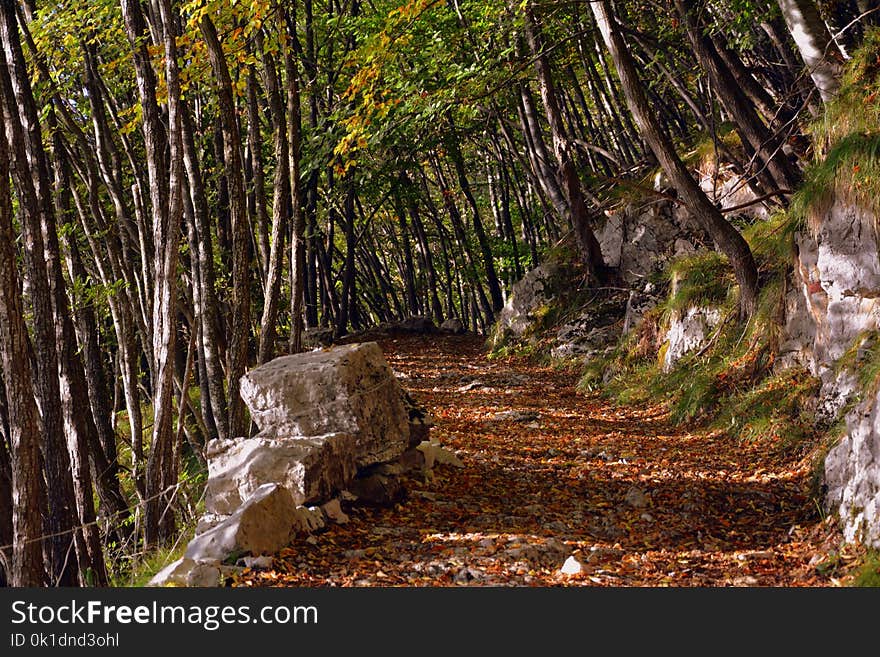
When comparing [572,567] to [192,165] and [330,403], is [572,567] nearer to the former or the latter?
[330,403]

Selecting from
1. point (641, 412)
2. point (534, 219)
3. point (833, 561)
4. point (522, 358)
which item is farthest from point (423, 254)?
point (833, 561)

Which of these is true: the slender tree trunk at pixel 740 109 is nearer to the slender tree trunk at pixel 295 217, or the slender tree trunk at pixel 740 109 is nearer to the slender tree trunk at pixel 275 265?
the slender tree trunk at pixel 295 217

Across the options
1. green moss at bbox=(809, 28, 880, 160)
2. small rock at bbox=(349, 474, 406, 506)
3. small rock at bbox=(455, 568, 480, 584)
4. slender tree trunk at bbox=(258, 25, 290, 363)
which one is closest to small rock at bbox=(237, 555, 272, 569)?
small rock at bbox=(455, 568, 480, 584)

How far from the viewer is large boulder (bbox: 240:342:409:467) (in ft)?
20.4

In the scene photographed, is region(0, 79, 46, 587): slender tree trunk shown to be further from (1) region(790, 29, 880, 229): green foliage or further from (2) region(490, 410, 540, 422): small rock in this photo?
(1) region(790, 29, 880, 229): green foliage

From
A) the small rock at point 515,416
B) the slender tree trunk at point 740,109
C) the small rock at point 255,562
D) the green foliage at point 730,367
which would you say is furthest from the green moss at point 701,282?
the small rock at point 255,562

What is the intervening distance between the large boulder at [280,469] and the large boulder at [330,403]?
0.28 metres

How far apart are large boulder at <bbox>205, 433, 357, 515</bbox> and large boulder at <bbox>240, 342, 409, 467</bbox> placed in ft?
0.92

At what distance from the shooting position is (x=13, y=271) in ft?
18.6

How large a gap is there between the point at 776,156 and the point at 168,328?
646 centimetres

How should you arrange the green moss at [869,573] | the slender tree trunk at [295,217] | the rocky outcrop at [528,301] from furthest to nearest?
the rocky outcrop at [528,301], the slender tree trunk at [295,217], the green moss at [869,573]

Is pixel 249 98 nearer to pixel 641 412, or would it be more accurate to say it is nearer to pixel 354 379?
pixel 354 379

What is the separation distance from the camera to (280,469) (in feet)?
18.0

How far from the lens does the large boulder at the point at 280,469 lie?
5.45m
